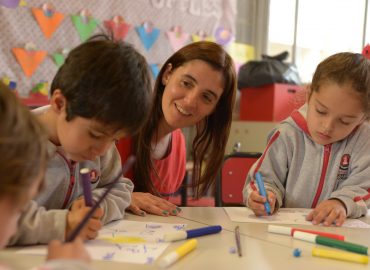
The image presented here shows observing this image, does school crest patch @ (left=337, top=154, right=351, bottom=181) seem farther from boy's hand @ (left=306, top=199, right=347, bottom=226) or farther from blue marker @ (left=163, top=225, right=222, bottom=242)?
blue marker @ (left=163, top=225, right=222, bottom=242)

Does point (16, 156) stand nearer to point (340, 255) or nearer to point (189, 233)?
point (189, 233)

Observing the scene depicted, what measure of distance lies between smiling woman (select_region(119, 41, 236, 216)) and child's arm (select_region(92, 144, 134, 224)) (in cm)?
20

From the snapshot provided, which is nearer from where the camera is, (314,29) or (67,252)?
(67,252)

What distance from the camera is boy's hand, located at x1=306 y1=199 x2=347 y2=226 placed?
1.09 m

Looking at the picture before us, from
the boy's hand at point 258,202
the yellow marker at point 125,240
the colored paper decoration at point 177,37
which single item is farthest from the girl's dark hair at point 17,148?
the colored paper decoration at point 177,37

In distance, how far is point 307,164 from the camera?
4.64 feet

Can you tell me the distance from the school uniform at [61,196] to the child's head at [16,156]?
8.2 inches

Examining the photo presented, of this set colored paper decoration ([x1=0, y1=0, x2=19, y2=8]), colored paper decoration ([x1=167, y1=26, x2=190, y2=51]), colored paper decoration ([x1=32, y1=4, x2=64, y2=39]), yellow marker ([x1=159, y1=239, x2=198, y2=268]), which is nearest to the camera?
yellow marker ([x1=159, y1=239, x2=198, y2=268])

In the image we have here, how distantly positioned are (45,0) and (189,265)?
7.23 feet

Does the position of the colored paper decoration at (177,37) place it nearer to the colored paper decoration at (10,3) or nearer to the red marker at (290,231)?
the colored paper decoration at (10,3)

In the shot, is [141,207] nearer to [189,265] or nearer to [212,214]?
[212,214]

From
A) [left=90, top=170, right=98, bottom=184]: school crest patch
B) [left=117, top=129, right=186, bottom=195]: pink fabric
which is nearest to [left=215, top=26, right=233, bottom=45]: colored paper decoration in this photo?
[left=117, top=129, right=186, bottom=195]: pink fabric

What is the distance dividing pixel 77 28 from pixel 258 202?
1894 mm

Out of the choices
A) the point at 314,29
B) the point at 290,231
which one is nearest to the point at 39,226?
the point at 290,231
